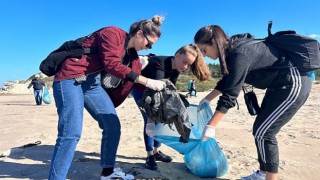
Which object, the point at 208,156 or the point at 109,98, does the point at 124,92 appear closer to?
the point at 109,98

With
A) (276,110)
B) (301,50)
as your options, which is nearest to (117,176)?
(276,110)

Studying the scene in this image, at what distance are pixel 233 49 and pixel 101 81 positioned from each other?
1.34 metres

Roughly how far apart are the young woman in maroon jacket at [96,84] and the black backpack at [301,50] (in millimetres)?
1178

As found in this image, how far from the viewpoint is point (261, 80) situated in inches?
133

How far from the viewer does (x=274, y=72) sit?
11.0 feet

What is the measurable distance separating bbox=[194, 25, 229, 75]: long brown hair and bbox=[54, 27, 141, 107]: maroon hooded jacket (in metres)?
0.70

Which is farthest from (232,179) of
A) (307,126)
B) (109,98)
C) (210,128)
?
(307,126)

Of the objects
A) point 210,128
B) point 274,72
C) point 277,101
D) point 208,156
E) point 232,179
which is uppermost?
point 274,72

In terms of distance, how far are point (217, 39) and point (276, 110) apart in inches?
34.0

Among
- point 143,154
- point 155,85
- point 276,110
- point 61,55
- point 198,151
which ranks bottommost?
point 143,154

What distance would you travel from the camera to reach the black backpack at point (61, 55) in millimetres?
3301

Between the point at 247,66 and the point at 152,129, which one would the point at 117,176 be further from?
the point at 247,66

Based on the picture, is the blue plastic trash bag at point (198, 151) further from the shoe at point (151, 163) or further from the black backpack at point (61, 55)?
the black backpack at point (61, 55)

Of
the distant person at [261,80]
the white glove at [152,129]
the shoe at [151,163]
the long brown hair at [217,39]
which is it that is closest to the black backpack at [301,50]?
the distant person at [261,80]
